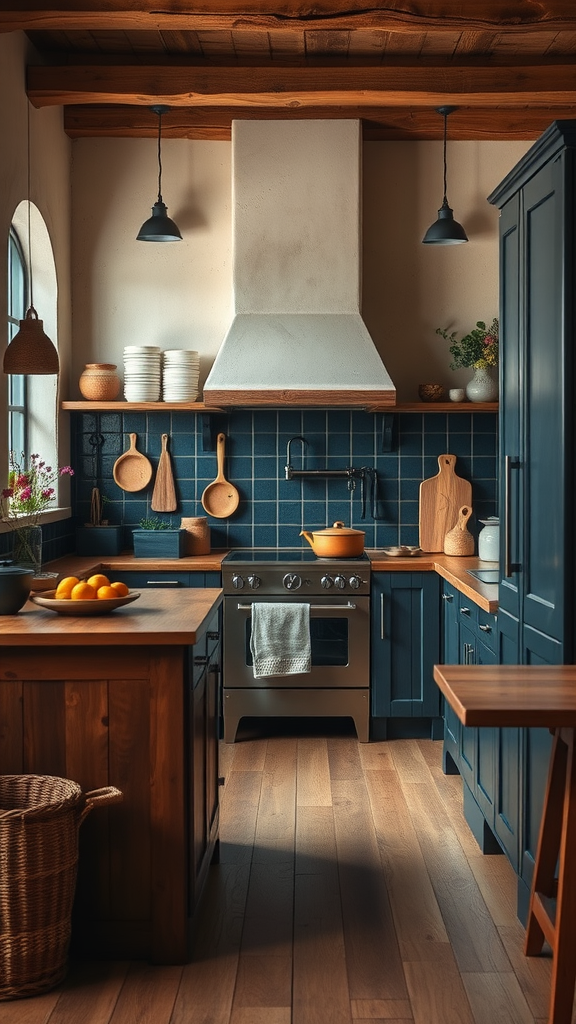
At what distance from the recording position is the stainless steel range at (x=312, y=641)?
5141 mm

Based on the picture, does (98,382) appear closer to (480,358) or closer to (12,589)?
(480,358)

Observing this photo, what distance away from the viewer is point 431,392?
5.56 meters

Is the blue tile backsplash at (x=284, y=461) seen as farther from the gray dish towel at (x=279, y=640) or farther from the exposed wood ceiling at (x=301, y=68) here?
the exposed wood ceiling at (x=301, y=68)

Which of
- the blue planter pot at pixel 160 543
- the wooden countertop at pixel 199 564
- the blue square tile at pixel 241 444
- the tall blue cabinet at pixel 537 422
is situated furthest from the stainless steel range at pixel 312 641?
the tall blue cabinet at pixel 537 422

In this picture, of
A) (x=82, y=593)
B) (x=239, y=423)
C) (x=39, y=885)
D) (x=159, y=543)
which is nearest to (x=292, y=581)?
(x=159, y=543)

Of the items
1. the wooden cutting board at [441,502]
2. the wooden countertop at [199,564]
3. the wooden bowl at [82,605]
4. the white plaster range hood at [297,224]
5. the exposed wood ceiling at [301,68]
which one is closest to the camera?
the wooden bowl at [82,605]

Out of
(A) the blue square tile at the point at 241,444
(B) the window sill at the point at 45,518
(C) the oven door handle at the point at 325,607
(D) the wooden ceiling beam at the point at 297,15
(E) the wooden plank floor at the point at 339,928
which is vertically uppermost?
(D) the wooden ceiling beam at the point at 297,15

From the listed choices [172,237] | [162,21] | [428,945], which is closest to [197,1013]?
[428,945]

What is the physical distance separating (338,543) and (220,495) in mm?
836

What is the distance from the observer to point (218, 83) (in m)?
4.89

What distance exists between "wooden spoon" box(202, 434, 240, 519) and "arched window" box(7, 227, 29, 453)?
1.03m

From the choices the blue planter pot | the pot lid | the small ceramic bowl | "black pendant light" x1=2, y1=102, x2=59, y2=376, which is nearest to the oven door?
the pot lid

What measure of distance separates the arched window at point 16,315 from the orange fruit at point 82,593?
1966 millimetres

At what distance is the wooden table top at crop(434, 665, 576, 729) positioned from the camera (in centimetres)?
211
